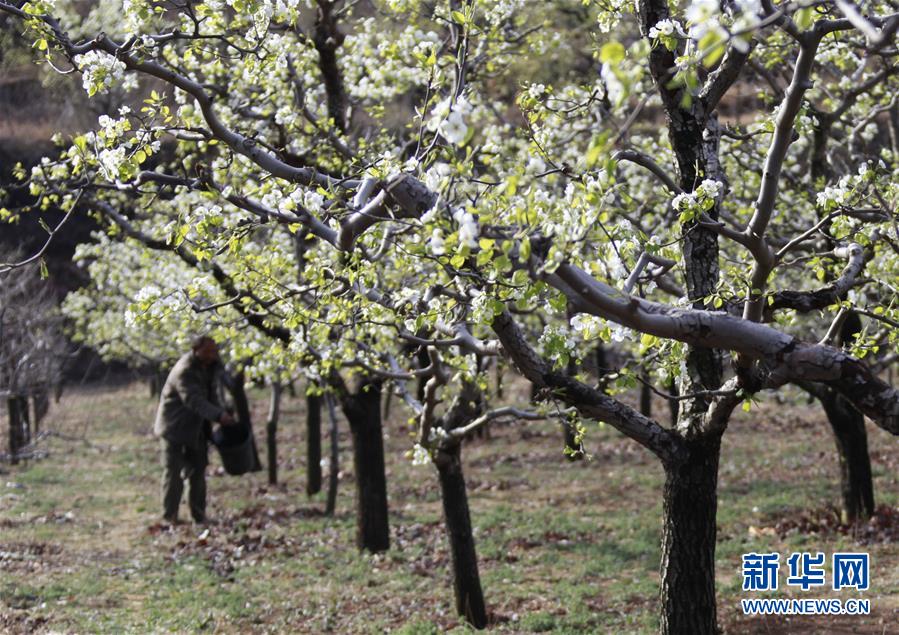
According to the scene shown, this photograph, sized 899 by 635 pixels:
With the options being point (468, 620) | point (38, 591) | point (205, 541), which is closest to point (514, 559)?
point (468, 620)

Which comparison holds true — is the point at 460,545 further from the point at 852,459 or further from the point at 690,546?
the point at 852,459

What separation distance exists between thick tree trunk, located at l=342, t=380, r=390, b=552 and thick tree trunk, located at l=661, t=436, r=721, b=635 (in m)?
5.30

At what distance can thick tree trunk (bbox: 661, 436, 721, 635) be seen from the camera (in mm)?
5699

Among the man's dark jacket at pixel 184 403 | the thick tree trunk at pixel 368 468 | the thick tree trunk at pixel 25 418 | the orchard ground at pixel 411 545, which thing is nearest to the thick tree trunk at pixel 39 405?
the thick tree trunk at pixel 25 418

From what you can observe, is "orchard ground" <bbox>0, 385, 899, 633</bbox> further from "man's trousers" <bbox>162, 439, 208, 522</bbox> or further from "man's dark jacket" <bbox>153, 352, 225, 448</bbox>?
"man's dark jacket" <bbox>153, 352, 225, 448</bbox>

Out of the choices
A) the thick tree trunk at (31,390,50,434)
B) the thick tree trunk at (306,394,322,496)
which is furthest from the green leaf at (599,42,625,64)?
the thick tree trunk at (31,390,50,434)

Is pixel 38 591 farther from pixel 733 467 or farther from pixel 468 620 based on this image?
pixel 733 467

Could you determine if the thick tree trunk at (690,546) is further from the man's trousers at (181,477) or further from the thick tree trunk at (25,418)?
the thick tree trunk at (25,418)

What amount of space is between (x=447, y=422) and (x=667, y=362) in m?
3.25

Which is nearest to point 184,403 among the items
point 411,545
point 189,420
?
point 189,420

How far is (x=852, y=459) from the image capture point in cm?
1060

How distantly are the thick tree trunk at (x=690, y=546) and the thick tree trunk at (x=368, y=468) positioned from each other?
5.30 m

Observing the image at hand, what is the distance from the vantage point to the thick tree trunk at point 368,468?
10.7 meters

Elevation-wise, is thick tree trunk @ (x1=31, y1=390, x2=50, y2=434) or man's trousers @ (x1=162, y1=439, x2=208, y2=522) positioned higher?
thick tree trunk @ (x1=31, y1=390, x2=50, y2=434)
